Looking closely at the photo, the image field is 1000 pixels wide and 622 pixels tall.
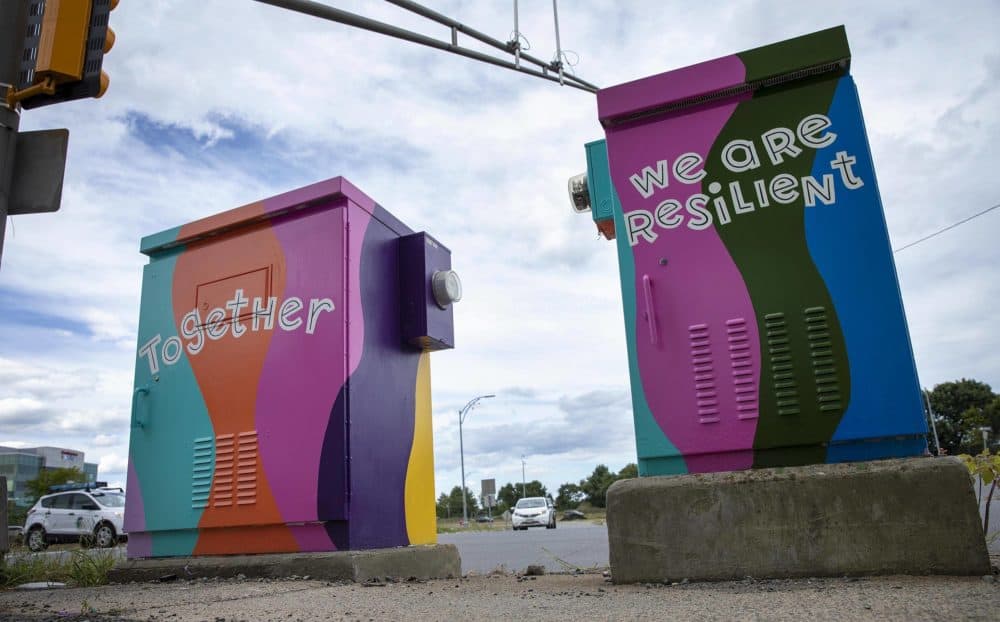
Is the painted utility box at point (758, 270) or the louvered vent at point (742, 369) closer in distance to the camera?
the painted utility box at point (758, 270)

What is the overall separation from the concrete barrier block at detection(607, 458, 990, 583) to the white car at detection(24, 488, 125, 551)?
17901 millimetres

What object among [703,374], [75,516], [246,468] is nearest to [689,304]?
[703,374]

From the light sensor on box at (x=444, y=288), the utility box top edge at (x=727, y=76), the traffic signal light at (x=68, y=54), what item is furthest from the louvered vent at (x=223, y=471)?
the utility box top edge at (x=727, y=76)

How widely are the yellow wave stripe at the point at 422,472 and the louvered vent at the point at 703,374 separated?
2.77 metres

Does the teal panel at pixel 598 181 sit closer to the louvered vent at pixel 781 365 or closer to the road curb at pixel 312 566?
the louvered vent at pixel 781 365

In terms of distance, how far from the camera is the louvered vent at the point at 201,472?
17.5 ft

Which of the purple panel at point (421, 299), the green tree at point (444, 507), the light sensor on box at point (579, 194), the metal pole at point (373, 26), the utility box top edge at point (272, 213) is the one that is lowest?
the green tree at point (444, 507)

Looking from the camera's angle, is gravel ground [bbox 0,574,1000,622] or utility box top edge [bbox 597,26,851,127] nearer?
Result: gravel ground [bbox 0,574,1000,622]

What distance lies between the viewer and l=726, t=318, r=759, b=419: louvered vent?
144 inches

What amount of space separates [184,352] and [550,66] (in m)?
4.18

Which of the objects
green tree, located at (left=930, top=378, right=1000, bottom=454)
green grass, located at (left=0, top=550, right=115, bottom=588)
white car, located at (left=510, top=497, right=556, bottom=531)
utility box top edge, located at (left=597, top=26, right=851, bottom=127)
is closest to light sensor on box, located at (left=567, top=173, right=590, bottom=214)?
utility box top edge, located at (left=597, top=26, right=851, bottom=127)

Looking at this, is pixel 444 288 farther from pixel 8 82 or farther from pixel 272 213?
pixel 8 82

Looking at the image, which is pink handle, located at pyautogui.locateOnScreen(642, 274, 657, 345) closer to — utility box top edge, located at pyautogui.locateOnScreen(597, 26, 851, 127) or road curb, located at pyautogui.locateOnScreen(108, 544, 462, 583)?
utility box top edge, located at pyautogui.locateOnScreen(597, 26, 851, 127)

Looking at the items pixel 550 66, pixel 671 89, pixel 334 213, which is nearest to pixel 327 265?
pixel 334 213
